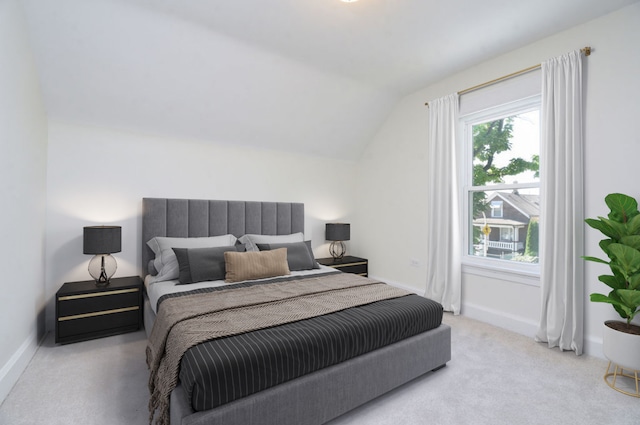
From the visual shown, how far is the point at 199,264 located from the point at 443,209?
2871 mm

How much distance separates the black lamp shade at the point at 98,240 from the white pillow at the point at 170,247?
0.40 m

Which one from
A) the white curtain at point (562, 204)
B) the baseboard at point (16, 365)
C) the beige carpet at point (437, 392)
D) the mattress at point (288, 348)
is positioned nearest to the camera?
the mattress at point (288, 348)

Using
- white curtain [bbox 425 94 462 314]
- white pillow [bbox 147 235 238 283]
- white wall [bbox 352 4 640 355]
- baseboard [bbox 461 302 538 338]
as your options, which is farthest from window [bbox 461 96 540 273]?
white pillow [bbox 147 235 238 283]

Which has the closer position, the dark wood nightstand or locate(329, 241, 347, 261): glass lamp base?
the dark wood nightstand

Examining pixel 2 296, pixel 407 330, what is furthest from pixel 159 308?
pixel 407 330

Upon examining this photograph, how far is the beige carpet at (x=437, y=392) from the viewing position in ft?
6.04

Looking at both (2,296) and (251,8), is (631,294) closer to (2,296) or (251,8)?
(251,8)

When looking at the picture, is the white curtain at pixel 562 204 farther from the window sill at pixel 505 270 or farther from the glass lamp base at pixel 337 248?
the glass lamp base at pixel 337 248

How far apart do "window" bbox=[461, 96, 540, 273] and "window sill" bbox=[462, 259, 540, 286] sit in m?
0.01

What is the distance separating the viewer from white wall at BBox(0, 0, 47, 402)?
6.56 feet

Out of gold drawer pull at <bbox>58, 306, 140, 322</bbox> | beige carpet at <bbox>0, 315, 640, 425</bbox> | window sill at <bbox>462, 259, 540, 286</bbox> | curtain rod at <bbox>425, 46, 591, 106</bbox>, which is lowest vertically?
beige carpet at <bbox>0, 315, 640, 425</bbox>

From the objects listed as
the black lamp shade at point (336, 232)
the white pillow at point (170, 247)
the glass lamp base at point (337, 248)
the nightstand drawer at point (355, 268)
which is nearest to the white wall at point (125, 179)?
the white pillow at point (170, 247)

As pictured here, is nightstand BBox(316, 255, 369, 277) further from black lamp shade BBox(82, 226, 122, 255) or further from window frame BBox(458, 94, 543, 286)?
black lamp shade BBox(82, 226, 122, 255)

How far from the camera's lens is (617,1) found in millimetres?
2451
